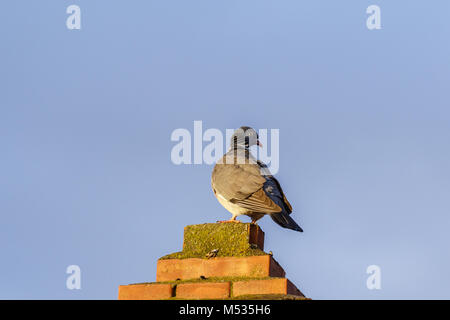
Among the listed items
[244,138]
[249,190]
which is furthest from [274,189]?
[244,138]

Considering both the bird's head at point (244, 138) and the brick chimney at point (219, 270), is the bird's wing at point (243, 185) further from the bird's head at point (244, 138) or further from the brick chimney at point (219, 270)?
the brick chimney at point (219, 270)

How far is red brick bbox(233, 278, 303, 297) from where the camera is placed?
15.3 ft

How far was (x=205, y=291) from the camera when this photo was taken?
15.6ft

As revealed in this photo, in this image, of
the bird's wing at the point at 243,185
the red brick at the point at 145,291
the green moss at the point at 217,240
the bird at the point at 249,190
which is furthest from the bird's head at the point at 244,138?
the red brick at the point at 145,291

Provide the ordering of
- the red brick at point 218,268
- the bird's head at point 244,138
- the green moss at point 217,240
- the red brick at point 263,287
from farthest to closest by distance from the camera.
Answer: the bird's head at point 244,138
the green moss at point 217,240
the red brick at point 218,268
the red brick at point 263,287

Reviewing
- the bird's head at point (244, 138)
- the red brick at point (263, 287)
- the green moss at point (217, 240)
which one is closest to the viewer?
the red brick at point (263, 287)

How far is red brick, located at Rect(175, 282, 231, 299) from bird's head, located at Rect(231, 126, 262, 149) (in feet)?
8.35

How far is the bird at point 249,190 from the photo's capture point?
21.0 feet

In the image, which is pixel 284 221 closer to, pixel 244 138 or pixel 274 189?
pixel 274 189

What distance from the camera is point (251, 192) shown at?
650cm

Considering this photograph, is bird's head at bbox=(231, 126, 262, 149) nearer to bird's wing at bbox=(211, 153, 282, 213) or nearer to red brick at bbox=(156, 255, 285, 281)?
bird's wing at bbox=(211, 153, 282, 213)

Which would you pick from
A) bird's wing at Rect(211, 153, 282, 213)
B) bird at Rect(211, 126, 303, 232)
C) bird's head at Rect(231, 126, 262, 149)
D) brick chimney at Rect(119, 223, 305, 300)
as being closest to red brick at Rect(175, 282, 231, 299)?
brick chimney at Rect(119, 223, 305, 300)
